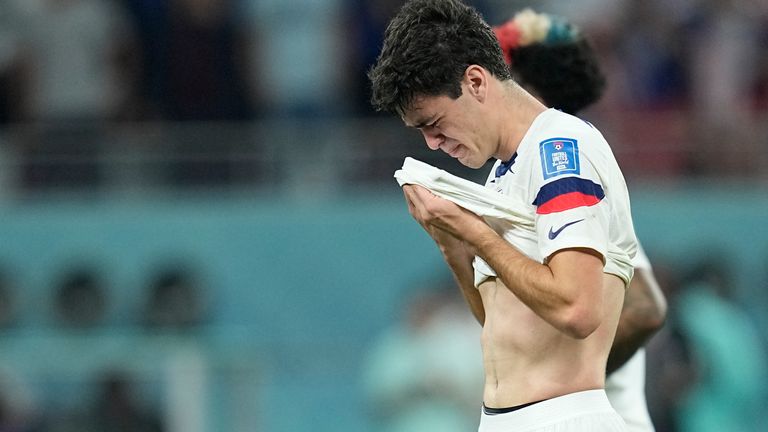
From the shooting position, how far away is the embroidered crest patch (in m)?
3.85

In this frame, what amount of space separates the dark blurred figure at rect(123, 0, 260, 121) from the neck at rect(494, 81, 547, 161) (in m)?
6.60

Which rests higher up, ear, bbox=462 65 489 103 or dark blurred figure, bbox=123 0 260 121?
dark blurred figure, bbox=123 0 260 121

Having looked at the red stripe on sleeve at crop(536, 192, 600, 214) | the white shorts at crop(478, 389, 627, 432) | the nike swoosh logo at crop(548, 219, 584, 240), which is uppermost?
the red stripe on sleeve at crop(536, 192, 600, 214)

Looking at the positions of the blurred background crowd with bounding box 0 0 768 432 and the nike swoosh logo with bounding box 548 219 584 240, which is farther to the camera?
the blurred background crowd with bounding box 0 0 768 432

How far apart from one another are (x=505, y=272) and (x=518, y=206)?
21 cm

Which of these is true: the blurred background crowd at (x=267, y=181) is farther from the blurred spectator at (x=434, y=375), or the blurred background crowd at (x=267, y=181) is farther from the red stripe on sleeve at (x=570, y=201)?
the red stripe on sleeve at (x=570, y=201)

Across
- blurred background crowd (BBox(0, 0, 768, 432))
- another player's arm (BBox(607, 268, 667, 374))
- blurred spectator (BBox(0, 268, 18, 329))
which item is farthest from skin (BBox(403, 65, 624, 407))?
blurred spectator (BBox(0, 268, 18, 329))

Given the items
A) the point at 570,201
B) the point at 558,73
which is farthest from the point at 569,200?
the point at 558,73

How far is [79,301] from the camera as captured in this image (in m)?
10.3

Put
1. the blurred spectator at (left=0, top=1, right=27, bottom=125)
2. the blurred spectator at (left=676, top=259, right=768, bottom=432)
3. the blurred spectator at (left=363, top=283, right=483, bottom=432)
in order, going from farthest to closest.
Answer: the blurred spectator at (left=0, top=1, right=27, bottom=125), the blurred spectator at (left=363, top=283, right=483, bottom=432), the blurred spectator at (left=676, top=259, right=768, bottom=432)

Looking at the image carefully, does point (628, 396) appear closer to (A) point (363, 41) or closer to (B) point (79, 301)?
(A) point (363, 41)

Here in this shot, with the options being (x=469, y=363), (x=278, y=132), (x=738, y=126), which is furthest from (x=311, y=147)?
(x=738, y=126)

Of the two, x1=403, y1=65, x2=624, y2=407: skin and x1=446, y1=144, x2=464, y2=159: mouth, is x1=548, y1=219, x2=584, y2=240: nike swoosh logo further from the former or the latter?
x1=446, y1=144, x2=464, y2=159: mouth

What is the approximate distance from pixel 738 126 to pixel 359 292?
279 centimetres
